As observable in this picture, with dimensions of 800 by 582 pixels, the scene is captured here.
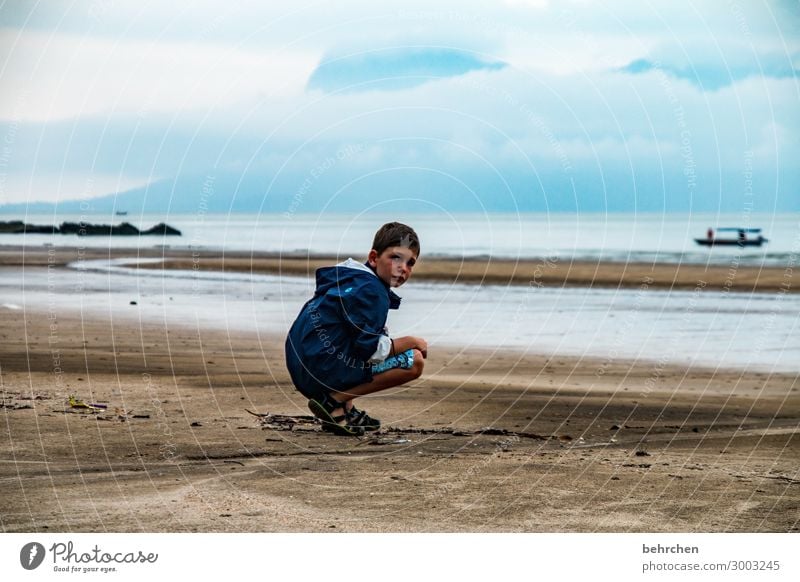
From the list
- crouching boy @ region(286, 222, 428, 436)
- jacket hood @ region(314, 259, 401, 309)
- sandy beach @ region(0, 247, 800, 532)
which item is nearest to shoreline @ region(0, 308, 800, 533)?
sandy beach @ region(0, 247, 800, 532)

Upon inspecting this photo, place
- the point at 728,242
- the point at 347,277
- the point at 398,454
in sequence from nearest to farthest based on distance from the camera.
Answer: the point at 398,454 → the point at 347,277 → the point at 728,242

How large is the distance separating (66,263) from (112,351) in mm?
16460

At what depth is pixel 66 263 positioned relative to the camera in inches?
1035

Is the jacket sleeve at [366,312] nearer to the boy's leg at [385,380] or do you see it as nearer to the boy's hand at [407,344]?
the boy's hand at [407,344]

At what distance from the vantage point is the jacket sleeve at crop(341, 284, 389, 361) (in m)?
6.50

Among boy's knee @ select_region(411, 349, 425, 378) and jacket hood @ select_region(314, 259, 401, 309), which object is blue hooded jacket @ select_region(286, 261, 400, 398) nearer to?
jacket hood @ select_region(314, 259, 401, 309)

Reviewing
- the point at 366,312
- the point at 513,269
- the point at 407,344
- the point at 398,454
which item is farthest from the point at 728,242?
the point at 398,454

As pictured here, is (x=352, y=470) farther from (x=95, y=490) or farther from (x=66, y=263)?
(x=66, y=263)

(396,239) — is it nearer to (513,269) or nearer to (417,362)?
(417,362)

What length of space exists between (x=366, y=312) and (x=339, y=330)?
0.82 ft

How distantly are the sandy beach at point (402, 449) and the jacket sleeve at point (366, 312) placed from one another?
590 mm

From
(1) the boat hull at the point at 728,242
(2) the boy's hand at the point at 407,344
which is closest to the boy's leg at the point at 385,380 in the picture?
(2) the boy's hand at the point at 407,344

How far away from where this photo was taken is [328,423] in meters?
6.75
